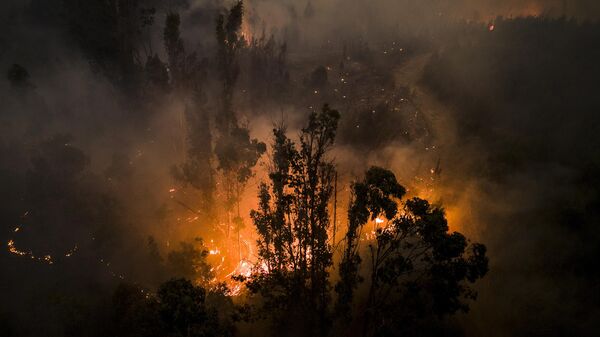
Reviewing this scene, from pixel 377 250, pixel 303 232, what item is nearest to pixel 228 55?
pixel 303 232

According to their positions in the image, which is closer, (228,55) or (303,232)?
(303,232)

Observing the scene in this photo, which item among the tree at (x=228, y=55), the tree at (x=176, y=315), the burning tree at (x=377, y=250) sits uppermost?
the tree at (x=228, y=55)

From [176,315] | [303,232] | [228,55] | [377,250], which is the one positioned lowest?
[176,315]

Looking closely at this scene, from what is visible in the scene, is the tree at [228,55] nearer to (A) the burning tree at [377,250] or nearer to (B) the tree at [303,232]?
(B) the tree at [303,232]

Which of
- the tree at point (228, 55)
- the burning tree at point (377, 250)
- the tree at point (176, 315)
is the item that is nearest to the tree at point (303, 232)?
the burning tree at point (377, 250)

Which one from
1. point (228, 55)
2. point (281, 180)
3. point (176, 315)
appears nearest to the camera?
point (176, 315)

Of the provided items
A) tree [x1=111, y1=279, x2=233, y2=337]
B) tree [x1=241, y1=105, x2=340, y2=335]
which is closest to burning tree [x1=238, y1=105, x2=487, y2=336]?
tree [x1=241, y1=105, x2=340, y2=335]

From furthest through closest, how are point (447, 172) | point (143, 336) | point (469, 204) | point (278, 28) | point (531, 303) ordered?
point (278, 28) < point (447, 172) < point (469, 204) < point (531, 303) < point (143, 336)

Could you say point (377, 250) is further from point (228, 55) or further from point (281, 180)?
point (228, 55)

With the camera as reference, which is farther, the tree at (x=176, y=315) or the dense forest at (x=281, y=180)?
the dense forest at (x=281, y=180)

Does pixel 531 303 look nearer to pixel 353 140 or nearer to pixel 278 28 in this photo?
pixel 353 140

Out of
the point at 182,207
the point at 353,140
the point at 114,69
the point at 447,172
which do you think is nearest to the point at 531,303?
the point at 447,172
